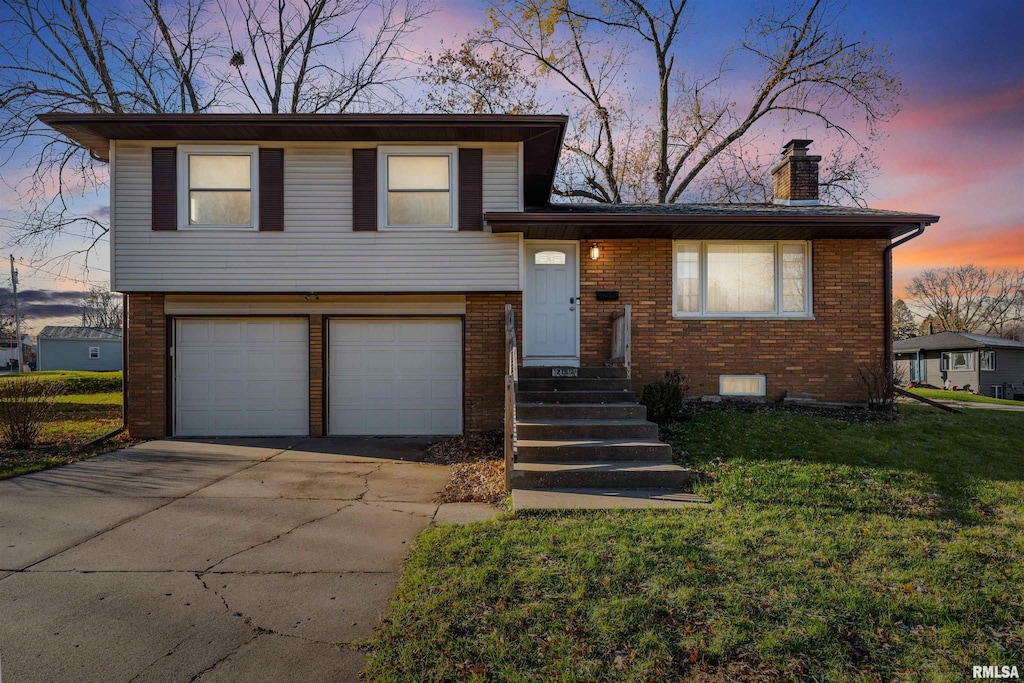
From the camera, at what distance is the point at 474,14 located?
1809 cm

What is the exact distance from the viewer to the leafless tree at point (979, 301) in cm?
4706

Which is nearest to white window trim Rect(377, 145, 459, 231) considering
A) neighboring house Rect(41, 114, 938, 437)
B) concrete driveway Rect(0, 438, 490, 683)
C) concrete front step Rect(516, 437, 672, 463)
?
neighboring house Rect(41, 114, 938, 437)

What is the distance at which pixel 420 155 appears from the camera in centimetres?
955

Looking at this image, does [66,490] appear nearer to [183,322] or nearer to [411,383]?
[183,322]

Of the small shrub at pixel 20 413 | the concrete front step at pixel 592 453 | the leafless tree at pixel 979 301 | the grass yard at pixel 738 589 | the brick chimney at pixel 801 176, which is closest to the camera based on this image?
the grass yard at pixel 738 589

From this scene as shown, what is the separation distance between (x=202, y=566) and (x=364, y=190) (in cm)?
696

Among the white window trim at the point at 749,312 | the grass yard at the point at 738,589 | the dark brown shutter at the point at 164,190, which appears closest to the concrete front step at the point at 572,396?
the grass yard at the point at 738,589

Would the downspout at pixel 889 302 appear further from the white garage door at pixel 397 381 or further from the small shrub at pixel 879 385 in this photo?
the white garage door at pixel 397 381

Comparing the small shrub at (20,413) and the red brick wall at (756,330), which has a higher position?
the red brick wall at (756,330)

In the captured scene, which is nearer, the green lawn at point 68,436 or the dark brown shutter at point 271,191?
the green lawn at point 68,436

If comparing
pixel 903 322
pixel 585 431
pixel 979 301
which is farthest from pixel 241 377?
pixel 903 322

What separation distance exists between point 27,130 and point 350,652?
59.8ft

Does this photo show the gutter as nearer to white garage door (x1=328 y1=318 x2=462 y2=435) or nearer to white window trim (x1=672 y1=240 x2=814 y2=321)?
white window trim (x1=672 y1=240 x2=814 y2=321)

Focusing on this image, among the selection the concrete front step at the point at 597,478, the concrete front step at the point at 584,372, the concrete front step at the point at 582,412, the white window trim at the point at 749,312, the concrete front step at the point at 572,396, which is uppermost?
the white window trim at the point at 749,312
